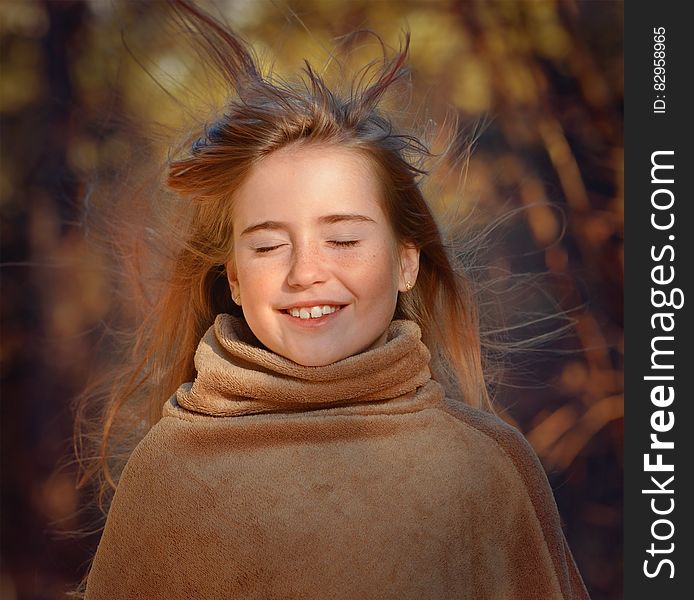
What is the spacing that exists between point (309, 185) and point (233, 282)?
25cm

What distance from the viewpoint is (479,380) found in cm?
200

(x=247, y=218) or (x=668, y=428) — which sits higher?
(x=247, y=218)

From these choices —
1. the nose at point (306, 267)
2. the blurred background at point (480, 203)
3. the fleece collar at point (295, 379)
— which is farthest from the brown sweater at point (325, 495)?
the blurred background at point (480, 203)

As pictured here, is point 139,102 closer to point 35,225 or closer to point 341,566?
point 35,225

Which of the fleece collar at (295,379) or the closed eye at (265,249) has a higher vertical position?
the closed eye at (265,249)

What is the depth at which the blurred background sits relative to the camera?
12.6 feet

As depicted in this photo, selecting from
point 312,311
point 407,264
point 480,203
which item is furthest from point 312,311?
point 480,203

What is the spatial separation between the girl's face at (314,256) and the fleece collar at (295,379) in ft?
0.11

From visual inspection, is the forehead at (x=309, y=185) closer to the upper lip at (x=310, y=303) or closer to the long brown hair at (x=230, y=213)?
the long brown hair at (x=230, y=213)

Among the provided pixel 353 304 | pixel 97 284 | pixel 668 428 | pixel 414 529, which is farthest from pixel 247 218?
pixel 97 284

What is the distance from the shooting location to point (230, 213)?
1830 mm

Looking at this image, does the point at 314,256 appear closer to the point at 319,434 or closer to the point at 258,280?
the point at 258,280

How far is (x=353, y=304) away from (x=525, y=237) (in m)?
2.36

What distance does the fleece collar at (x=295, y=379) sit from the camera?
1.66m
